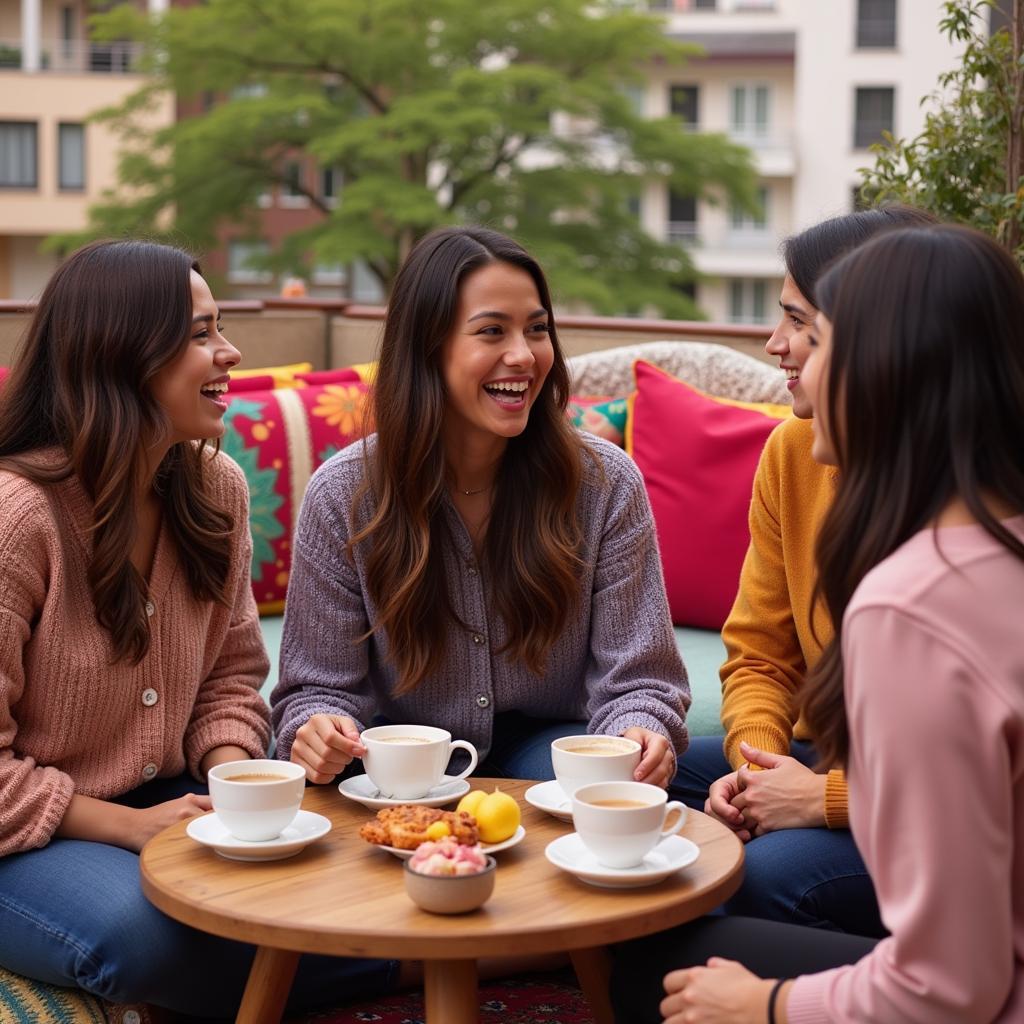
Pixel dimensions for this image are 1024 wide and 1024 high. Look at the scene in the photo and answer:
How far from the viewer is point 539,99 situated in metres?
19.0

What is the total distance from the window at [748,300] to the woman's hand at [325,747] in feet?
93.5

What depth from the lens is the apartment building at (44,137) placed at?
84.8 feet

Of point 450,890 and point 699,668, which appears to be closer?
point 450,890

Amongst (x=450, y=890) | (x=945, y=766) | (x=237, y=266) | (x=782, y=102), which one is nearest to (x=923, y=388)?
(x=945, y=766)

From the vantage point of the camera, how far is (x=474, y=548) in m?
2.50

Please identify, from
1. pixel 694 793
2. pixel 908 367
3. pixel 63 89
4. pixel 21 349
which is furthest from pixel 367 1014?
pixel 63 89

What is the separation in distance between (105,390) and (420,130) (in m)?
16.8

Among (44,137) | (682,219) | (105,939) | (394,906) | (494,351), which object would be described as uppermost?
(44,137)

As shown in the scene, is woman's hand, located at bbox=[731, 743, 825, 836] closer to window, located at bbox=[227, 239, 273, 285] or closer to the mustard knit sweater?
the mustard knit sweater

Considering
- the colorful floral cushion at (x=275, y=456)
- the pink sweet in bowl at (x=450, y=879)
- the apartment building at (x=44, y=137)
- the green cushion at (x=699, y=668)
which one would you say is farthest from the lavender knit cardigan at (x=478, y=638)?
Result: the apartment building at (x=44, y=137)

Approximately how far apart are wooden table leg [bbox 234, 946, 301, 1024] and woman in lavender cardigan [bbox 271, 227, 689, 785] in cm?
47

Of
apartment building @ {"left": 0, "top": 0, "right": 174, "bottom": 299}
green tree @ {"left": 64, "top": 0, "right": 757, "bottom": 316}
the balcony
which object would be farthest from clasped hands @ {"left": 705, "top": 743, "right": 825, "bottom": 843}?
the balcony

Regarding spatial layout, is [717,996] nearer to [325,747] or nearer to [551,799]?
[551,799]

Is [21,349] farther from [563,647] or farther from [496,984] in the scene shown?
[496,984]
